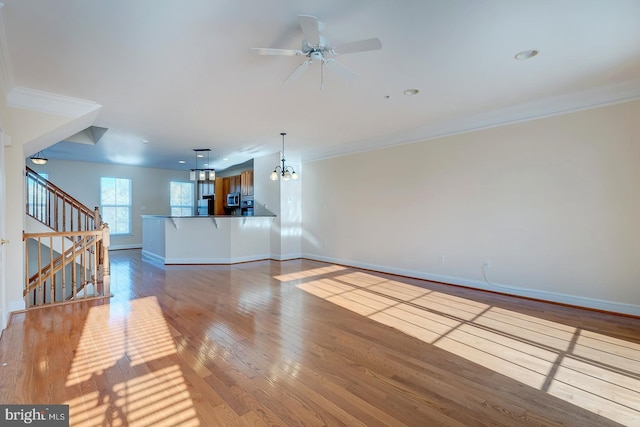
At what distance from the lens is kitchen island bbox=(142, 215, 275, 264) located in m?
6.77

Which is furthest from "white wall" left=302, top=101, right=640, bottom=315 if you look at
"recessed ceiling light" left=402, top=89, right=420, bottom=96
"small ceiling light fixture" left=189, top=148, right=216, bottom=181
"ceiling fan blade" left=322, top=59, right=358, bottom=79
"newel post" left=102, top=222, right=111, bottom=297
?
"newel post" left=102, top=222, right=111, bottom=297

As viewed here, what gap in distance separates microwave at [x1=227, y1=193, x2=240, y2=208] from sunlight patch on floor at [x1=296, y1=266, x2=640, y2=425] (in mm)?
5143

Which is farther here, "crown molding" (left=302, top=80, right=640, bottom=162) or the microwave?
the microwave

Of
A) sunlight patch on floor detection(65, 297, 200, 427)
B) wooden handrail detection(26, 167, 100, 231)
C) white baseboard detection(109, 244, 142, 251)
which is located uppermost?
wooden handrail detection(26, 167, 100, 231)

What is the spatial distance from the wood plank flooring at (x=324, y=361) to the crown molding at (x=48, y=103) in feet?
8.09

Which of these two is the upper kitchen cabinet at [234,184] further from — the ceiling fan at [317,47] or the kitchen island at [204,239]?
the ceiling fan at [317,47]

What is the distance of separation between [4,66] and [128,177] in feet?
23.7

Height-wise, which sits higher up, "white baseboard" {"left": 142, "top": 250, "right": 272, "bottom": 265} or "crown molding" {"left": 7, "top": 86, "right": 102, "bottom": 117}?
"crown molding" {"left": 7, "top": 86, "right": 102, "bottom": 117}

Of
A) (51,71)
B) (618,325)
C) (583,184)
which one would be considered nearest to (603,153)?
(583,184)

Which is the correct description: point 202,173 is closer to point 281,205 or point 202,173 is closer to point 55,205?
point 281,205

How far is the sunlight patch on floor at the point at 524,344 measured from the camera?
2068mm

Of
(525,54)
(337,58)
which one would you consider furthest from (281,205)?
(525,54)

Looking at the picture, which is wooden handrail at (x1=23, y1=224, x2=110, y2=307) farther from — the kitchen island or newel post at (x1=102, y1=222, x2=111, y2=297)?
the kitchen island

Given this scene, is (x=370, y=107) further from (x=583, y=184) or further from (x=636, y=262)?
(x=636, y=262)
